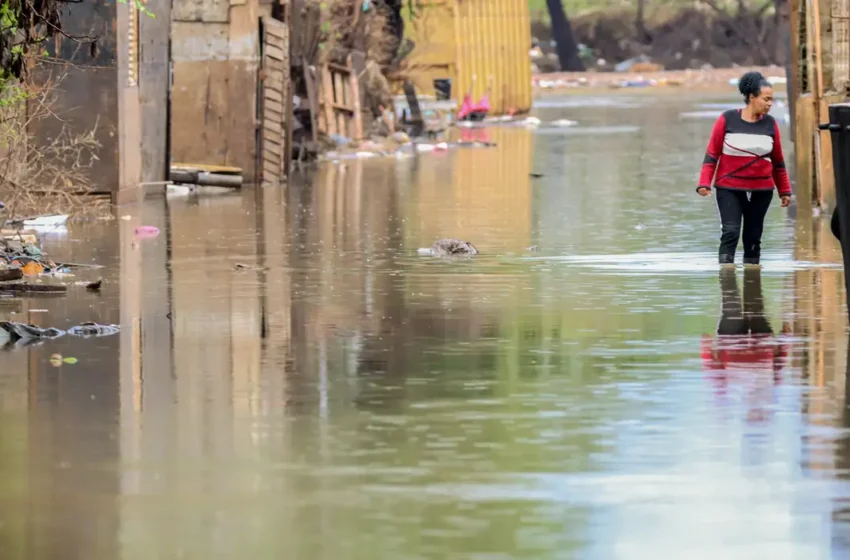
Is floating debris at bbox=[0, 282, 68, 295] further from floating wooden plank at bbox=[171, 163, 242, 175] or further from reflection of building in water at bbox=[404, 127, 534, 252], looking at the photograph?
floating wooden plank at bbox=[171, 163, 242, 175]

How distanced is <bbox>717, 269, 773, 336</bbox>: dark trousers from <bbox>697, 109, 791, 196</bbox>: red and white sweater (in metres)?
0.63

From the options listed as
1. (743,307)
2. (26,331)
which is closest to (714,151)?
(743,307)

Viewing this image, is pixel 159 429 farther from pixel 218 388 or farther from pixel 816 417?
pixel 816 417

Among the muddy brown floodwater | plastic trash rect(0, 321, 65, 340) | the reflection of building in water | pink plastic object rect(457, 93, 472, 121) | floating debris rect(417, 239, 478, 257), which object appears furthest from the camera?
pink plastic object rect(457, 93, 472, 121)

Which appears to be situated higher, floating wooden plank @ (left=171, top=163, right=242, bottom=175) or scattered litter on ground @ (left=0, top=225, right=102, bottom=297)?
floating wooden plank @ (left=171, top=163, right=242, bottom=175)

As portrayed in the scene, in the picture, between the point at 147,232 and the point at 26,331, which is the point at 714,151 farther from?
the point at 147,232

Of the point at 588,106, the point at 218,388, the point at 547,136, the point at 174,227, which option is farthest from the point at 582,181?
the point at 588,106

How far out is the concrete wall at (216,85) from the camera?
26844 mm

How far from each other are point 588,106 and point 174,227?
43.0 meters

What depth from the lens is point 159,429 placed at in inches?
352

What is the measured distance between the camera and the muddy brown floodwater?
7012 millimetres

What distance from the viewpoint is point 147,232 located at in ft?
63.5

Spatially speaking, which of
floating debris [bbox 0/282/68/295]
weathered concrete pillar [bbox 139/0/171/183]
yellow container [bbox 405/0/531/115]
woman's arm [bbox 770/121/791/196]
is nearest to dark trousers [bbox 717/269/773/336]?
woman's arm [bbox 770/121/791/196]

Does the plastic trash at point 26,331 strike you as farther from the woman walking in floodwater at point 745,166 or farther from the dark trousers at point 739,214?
the dark trousers at point 739,214
